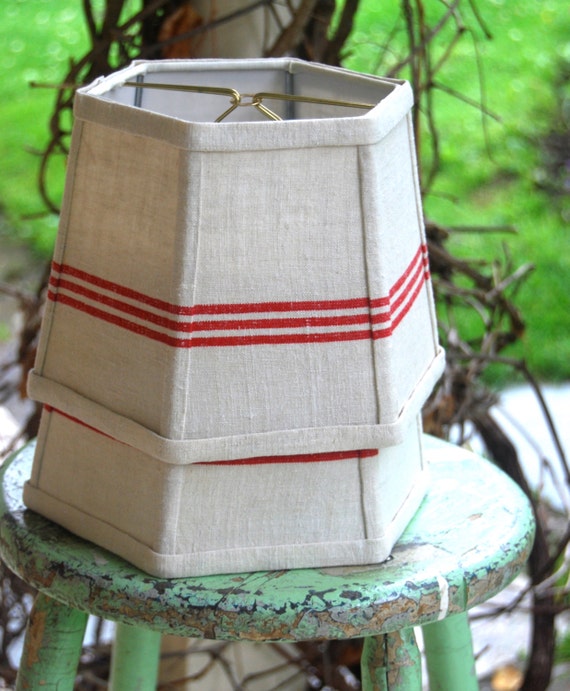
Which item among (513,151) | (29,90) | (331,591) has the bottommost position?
(29,90)

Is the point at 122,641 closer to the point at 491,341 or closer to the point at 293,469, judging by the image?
the point at 293,469

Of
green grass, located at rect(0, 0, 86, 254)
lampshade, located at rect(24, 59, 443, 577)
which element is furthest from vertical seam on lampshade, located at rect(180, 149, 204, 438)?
green grass, located at rect(0, 0, 86, 254)

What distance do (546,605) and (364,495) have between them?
1.99 ft

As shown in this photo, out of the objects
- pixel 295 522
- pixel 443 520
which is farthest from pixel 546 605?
pixel 295 522

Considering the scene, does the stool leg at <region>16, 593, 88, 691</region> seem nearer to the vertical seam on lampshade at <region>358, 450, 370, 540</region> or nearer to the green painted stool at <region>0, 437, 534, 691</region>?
the green painted stool at <region>0, 437, 534, 691</region>

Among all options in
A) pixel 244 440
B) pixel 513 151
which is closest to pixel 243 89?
pixel 244 440

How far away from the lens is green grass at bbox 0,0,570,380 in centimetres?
242

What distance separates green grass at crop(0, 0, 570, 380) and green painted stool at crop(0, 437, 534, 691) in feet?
4.73

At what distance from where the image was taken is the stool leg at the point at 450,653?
29.4 inches

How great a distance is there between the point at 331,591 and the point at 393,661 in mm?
85

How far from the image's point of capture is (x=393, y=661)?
68 cm

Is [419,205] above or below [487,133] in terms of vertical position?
above

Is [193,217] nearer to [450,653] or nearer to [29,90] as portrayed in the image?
[450,653]

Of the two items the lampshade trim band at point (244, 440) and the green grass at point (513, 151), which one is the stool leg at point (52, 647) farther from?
the green grass at point (513, 151)
